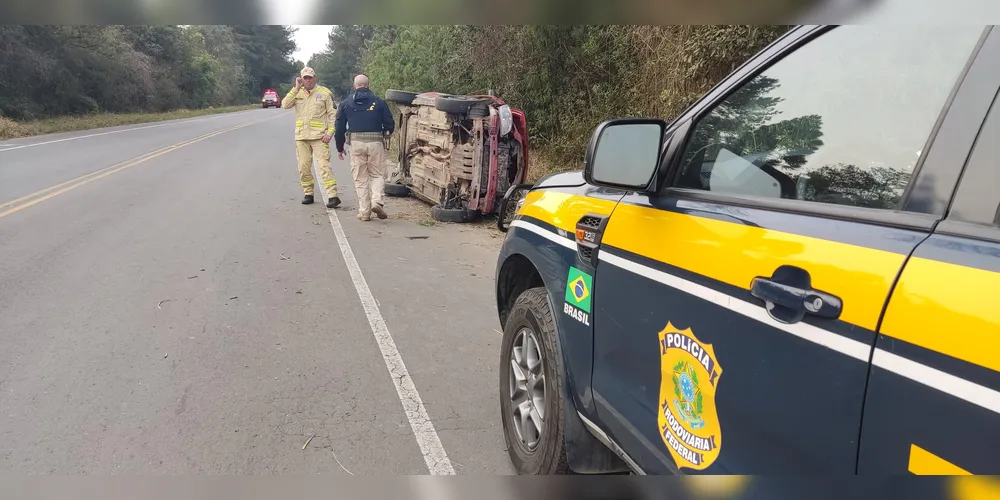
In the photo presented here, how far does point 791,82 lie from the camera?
6.30ft

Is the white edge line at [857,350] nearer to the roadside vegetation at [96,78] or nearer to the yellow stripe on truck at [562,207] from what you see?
the yellow stripe on truck at [562,207]

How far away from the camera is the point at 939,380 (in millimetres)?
1149

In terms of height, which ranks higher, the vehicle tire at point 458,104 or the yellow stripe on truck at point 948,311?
the vehicle tire at point 458,104

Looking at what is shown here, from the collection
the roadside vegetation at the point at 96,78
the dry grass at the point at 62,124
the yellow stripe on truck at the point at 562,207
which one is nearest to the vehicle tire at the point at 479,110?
the yellow stripe on truck at the point at 562,207

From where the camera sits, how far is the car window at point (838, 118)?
1.50 meters

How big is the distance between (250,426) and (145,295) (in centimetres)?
294

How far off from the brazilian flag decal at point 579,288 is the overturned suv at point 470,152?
6629 mm

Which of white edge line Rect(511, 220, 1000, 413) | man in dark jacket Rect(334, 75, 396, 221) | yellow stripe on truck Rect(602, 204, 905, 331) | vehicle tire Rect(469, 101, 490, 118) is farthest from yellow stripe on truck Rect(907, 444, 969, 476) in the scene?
man in dark jacket Rect(334, 75, 396, 221)

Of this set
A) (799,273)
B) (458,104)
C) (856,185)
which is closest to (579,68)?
(458,104)

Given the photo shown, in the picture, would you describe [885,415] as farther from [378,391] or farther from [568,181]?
[378,391]

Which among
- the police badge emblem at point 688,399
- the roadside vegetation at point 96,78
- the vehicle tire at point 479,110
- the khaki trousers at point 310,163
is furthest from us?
the roadside vegetation at point 96,78

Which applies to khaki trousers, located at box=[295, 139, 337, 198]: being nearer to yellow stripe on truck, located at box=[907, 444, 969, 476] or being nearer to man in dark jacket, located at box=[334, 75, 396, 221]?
man in dark jacket, located at box=[334, 75, 396, 221]

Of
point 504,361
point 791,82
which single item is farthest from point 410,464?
point 791,82

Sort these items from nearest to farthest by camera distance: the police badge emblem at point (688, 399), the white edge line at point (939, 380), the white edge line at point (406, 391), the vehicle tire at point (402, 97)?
1. the white edge line at point (939, 380)
2. the police badge emblem at point (688, 399)
3. the white edge line at point (406, 391)
4. the vehicle tire at point (402, 97)
